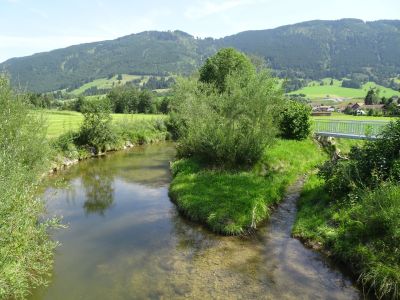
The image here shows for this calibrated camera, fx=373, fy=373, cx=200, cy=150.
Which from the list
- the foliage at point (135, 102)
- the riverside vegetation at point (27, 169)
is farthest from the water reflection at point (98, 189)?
the foliage at point (135, 102)

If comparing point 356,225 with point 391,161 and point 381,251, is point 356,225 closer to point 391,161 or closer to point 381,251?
point 381,251

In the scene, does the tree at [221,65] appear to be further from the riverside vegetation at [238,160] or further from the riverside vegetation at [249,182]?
the riverside vegetation at [238,160]

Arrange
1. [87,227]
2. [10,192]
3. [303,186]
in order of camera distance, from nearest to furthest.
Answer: [10,192], [87,227], [303,186]

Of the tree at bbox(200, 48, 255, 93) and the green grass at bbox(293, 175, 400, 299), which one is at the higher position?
the tree at bbox(200, 48, 255, 93)

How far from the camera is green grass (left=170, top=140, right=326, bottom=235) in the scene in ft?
59.3

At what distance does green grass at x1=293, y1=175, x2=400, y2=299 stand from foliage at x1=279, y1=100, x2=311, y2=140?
585 inches

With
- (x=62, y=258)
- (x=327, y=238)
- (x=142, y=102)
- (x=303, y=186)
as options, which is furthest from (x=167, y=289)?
(x=142, y=102)

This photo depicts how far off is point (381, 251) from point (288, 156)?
15009 millimetres

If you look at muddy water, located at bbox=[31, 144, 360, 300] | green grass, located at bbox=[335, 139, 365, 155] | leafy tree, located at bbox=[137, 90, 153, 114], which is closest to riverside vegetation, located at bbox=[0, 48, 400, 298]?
muddy water, located at bbox=[31, 144, 360, 300]

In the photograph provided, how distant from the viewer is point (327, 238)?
15305mm

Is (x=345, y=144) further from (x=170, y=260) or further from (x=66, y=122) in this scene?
(x=66, y=122)

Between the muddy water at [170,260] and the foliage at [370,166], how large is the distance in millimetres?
3089

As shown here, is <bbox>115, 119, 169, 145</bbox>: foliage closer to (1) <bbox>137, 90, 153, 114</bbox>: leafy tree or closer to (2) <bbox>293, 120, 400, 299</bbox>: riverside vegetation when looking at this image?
(2) <bbox>293, 120, 400, 299</bbox>: riverside vegetation

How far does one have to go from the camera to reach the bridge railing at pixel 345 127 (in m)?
28.4
